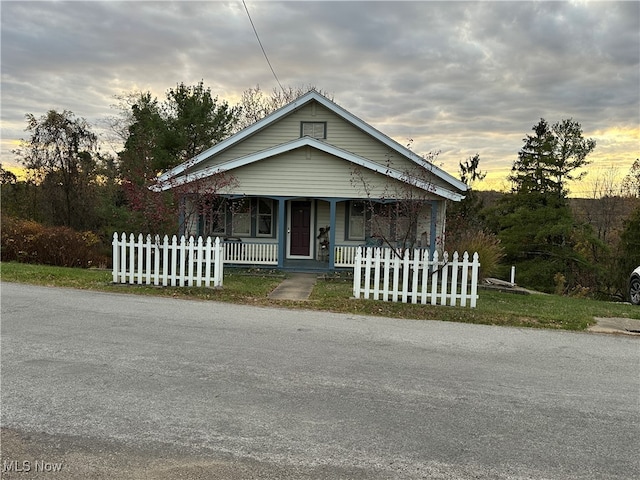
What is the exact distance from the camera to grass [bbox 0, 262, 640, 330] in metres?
9.18

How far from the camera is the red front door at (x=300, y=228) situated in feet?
60.1

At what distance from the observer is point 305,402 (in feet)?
14.7

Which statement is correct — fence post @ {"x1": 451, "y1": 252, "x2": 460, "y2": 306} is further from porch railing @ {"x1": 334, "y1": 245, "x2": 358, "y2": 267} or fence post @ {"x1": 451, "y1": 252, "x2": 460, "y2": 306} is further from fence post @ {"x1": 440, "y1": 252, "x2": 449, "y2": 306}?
porch railing @ {"x1": 334, "y1": 245, "x2": 358, "y2": 267}

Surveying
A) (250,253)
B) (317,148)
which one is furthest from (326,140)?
(250,253)

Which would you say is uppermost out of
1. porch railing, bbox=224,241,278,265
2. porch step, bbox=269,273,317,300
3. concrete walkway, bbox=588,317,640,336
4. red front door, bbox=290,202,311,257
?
red front door, bbox=290,202,311,257

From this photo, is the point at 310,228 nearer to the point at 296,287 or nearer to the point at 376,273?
the point at 296,287

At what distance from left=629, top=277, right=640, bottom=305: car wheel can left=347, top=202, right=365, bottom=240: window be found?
8698 millimetres

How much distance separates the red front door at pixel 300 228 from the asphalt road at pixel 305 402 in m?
10.7

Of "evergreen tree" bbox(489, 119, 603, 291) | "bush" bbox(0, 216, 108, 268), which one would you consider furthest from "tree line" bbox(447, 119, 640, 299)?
"bush" bbox(0, 216, 108, 268)

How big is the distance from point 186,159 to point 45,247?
11.4m

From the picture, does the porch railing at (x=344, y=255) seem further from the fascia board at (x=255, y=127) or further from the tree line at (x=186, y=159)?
the tree line at (x=186, y=159)

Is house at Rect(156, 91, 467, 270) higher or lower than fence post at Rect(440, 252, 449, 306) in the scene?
higher

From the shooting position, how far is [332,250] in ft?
51.8

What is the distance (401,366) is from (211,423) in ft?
8.55
